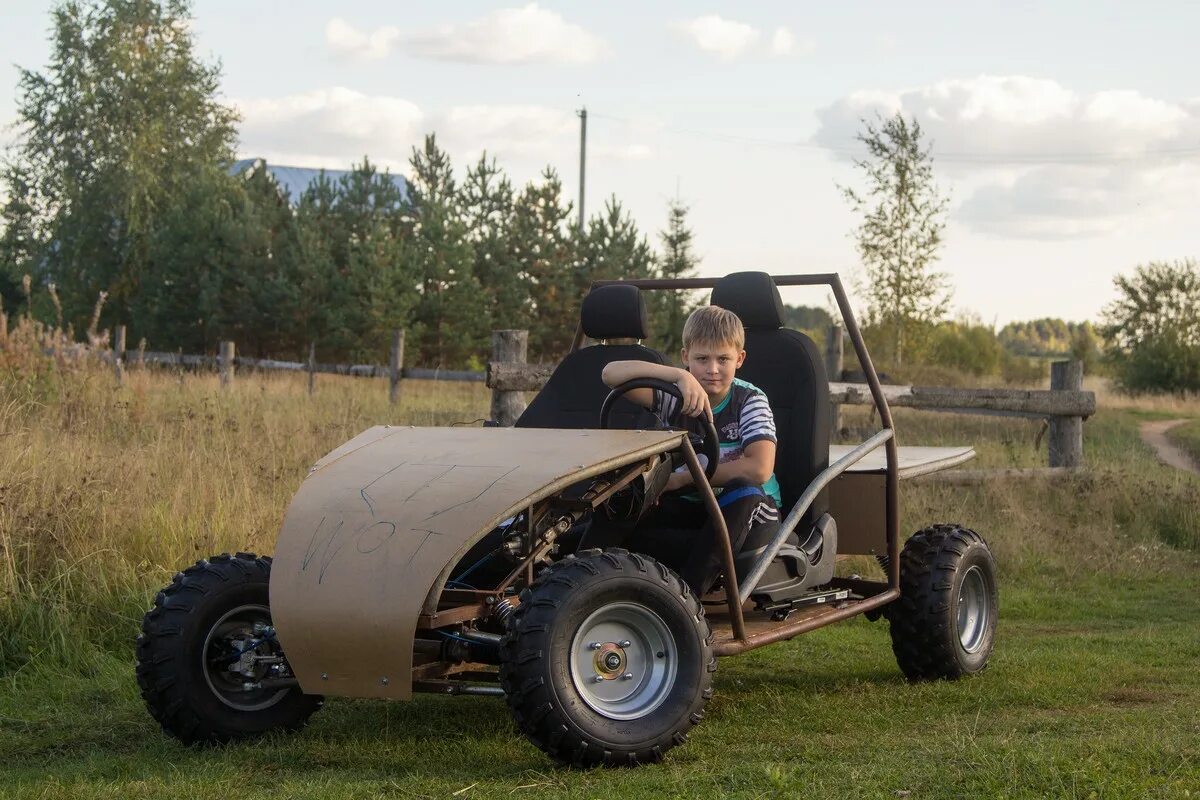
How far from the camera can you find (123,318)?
126 ft

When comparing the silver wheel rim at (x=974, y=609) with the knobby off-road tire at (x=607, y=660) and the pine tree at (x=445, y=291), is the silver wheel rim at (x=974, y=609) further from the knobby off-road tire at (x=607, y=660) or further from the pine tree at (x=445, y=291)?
the pine tree at (x=445, y=291)

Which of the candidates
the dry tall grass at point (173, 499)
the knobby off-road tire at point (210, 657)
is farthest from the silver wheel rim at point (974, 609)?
the dry tall grass at point (173, 499)

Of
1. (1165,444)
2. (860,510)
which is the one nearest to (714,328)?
(860,510)

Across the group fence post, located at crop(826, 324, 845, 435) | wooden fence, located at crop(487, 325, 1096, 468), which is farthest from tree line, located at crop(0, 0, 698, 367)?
wooden fence, located at crop(487, 325, 1096, 468)

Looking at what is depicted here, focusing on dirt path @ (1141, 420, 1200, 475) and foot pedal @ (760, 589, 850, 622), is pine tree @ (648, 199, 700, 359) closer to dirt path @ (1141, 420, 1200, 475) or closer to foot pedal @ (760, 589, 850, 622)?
dirt path @ (1141, 420, 1200, 475)

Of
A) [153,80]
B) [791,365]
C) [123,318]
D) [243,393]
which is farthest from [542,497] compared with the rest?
[153,80]

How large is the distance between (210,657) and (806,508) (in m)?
2.21

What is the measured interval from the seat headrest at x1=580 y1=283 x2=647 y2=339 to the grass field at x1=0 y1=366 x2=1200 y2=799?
1.54 meters

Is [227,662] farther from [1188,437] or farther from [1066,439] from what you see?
[1188,437]

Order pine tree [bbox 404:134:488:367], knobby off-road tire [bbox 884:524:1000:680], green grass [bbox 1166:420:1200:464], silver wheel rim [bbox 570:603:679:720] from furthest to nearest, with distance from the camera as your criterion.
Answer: pine tree [bbox 404:134:488:367], green grass [bbox 1166:420:1200:464], knobby off-road tire [bbox 884:524:1000:680], silver wheel rim [bbox 570:603:679:720]

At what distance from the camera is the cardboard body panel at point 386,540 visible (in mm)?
4059

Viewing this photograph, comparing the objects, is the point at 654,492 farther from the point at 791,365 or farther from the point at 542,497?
the point at 791,365

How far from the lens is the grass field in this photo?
4.12 meters

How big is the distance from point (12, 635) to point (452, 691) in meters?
3.24
